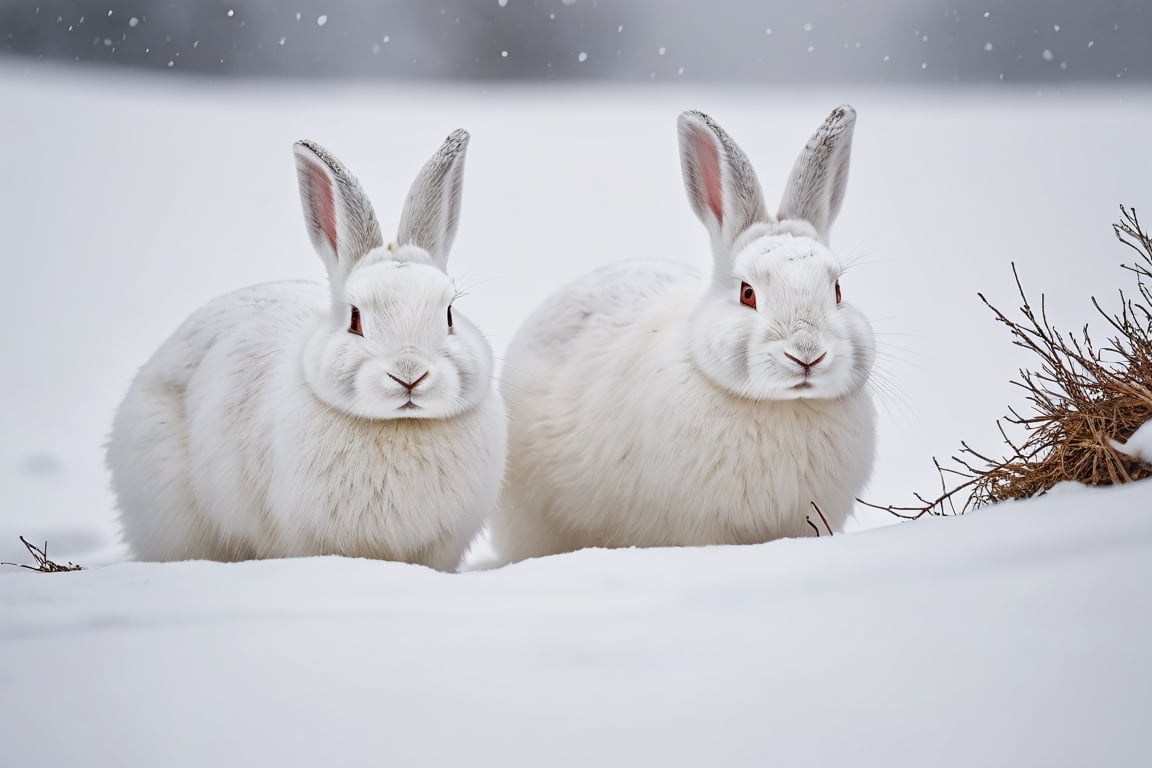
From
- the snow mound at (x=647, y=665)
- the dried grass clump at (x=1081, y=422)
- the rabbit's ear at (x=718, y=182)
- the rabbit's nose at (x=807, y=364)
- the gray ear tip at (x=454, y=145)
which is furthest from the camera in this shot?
the rabbit's ear at (x=718, y=182)

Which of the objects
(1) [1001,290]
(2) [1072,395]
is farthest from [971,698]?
(1) [1001,290]

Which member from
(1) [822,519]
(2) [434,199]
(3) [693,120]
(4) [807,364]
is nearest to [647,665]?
(4) [807,364]

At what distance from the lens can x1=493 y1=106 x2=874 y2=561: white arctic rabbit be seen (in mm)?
2551

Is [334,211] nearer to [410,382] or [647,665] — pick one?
[410,382]

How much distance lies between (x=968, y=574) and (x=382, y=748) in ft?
3.39

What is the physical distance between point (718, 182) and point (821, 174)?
0.90ft

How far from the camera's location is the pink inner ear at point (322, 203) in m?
2.59

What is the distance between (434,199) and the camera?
2586 millimetres

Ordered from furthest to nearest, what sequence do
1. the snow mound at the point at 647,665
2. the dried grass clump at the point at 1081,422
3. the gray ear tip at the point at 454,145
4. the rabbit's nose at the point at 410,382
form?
the gray ear tip at the point at 454,145 → the rabbit's nose at the point at 410,382 → the dried grass clump at the point at 1081,422 → the snow mound at the point at 647,665

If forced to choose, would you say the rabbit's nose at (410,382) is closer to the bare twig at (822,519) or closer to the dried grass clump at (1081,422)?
the bare twig at (822,519)

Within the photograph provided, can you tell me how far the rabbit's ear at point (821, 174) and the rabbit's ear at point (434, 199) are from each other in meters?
0.88

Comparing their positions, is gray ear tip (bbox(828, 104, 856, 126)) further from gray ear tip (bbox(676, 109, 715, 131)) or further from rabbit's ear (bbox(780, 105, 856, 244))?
gray ear tip (bbox(676, 109, 715, 131))

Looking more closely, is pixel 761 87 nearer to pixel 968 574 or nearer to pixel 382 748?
pixel 968 574

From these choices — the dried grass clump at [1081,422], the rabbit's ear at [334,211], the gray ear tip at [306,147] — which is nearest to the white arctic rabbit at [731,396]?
the dried grass clump at [1081,422]
